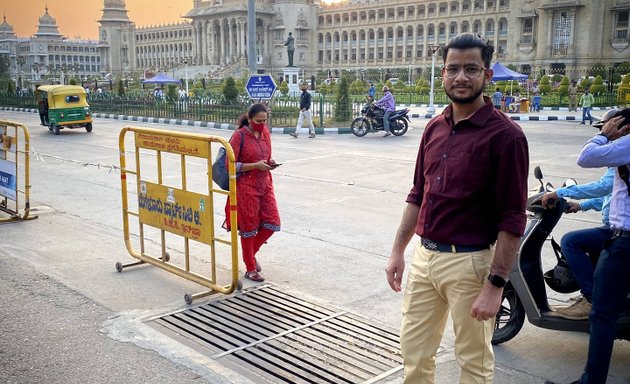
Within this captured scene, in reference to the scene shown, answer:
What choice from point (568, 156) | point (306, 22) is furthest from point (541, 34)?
point (568, 156)

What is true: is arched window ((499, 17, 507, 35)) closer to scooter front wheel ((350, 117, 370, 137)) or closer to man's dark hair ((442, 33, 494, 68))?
scooter front wheel ((350, 117, 370, 137))

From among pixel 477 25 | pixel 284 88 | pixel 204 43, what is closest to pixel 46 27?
pixel 204 43

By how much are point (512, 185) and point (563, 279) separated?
1.86m

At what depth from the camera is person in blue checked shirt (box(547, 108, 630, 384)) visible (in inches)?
111

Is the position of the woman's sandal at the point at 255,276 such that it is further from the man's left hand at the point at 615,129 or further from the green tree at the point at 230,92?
the green tree at the point at 230,92

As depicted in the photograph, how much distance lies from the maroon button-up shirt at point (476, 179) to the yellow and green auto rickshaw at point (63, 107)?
62.6 feet

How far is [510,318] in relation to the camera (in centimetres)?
373

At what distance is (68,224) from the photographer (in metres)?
7.20

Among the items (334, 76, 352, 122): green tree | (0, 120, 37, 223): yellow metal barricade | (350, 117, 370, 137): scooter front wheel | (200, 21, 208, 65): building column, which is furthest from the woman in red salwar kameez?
A: (200, 21, 208, 65): building column

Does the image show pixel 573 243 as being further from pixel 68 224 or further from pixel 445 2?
pixel 445 2

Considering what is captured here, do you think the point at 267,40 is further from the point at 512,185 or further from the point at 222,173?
the point at 512,185

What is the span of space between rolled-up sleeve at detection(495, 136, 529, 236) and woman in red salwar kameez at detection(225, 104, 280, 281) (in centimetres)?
286

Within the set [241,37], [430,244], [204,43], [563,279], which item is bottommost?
[563,279]

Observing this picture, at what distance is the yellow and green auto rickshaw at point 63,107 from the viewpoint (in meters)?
19.3
